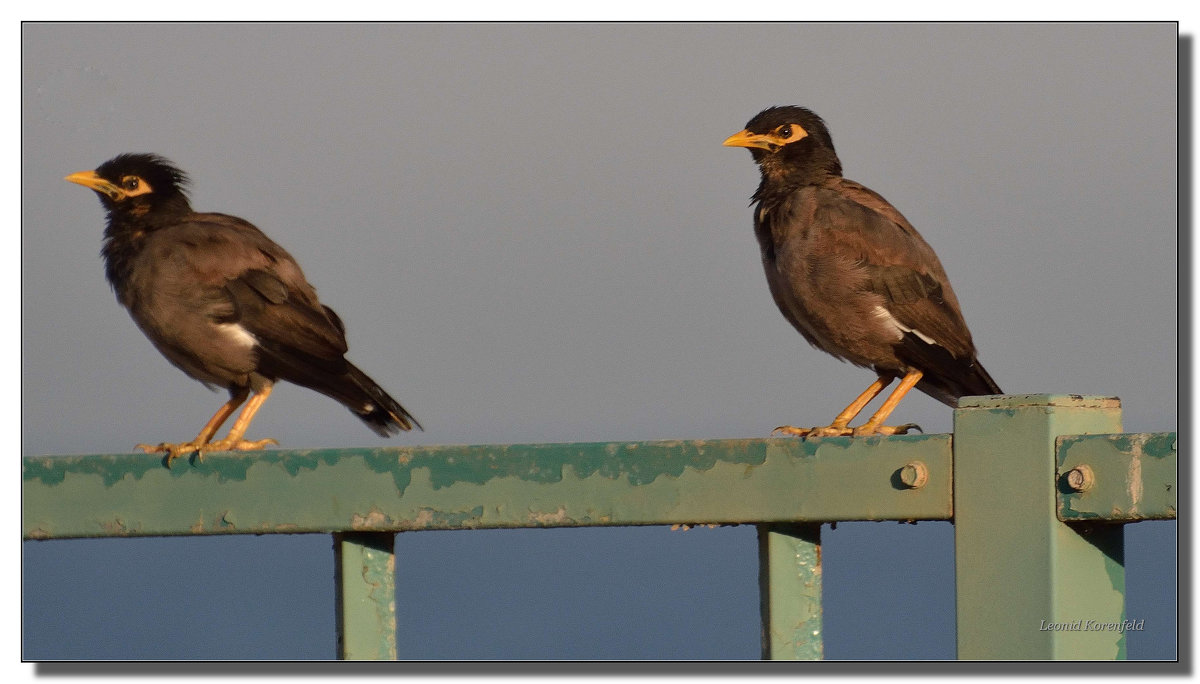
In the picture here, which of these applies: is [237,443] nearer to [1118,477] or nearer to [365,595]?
[365,595]

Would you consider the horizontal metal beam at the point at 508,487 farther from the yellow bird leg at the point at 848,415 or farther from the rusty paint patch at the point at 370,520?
the yellow bird leg at the point at 848,415

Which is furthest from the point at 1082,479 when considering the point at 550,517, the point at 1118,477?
the point at 550,517

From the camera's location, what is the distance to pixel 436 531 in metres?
2.87

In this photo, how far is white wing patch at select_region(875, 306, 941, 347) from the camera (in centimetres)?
495

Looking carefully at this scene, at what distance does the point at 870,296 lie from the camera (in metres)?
4.93

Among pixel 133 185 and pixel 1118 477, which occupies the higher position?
pixel 133 185

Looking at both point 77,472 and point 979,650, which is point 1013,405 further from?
point 77,472

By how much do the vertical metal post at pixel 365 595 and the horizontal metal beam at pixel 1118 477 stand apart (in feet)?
4.12

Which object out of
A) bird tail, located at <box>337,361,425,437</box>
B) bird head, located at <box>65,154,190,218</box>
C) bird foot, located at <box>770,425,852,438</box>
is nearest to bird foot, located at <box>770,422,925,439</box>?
bird foot, located at <box>770,425,852,438</box>

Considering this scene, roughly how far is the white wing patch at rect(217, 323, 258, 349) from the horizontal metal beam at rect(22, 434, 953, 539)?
2.06m

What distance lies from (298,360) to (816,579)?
2958 mm

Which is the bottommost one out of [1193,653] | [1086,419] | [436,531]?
[1193,653]

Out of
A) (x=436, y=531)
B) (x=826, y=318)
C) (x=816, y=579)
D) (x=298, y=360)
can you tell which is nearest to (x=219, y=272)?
(x=298, y=360)

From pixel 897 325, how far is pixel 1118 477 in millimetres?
2644
